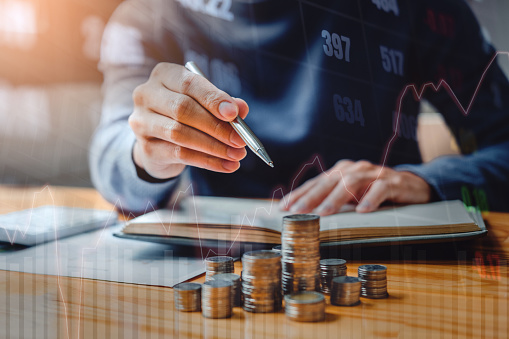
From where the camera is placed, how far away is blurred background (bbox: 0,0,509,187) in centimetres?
156

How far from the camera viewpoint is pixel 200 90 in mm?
714

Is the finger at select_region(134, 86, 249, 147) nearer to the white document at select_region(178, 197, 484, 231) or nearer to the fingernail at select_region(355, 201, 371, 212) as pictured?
the white document at select_region(178, 197, 484, 231)

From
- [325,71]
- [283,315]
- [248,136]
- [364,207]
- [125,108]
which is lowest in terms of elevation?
[283,315]

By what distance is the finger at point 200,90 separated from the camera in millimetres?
665

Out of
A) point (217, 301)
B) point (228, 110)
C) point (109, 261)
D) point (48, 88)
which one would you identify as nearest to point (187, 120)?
point (228, 110)

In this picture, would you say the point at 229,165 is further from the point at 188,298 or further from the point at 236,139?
the point at 188,298

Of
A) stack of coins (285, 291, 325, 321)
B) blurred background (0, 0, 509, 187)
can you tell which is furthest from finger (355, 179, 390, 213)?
blurred background (0, 0, 509, 187)

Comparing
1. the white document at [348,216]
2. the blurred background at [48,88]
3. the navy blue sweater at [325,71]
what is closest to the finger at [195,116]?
the white document at [348,216]

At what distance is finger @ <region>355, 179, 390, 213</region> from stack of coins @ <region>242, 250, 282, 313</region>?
323 mm

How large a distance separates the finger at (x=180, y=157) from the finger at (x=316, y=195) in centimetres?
18

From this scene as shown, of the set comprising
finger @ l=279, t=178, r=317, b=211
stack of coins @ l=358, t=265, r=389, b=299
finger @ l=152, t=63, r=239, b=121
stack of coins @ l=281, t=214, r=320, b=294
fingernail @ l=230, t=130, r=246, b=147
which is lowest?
stack of coins @ l=358, t=265, r=389, b=299

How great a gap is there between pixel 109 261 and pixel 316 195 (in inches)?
15.7

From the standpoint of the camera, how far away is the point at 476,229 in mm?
611

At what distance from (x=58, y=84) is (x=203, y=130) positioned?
111 centimetres
